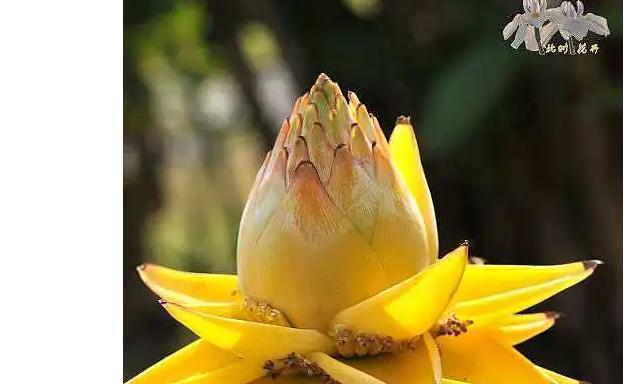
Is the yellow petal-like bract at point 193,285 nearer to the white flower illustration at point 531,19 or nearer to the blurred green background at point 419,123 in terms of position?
the white flower illustration at point 531,19

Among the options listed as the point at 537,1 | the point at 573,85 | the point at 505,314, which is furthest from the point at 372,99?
the point at 505,314

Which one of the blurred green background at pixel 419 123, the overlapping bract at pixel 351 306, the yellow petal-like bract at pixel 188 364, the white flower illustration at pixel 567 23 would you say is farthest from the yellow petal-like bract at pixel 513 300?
the blurred green background at pixel 419 123

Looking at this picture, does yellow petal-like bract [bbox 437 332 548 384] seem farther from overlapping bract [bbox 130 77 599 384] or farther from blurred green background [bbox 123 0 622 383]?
blurred green background [bbox 123 0 622 383]

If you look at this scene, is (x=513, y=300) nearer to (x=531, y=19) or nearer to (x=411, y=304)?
(x=411, y=304)

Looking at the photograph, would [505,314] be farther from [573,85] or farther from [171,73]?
[171,73]

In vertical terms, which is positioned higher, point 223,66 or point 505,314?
point 223,66
